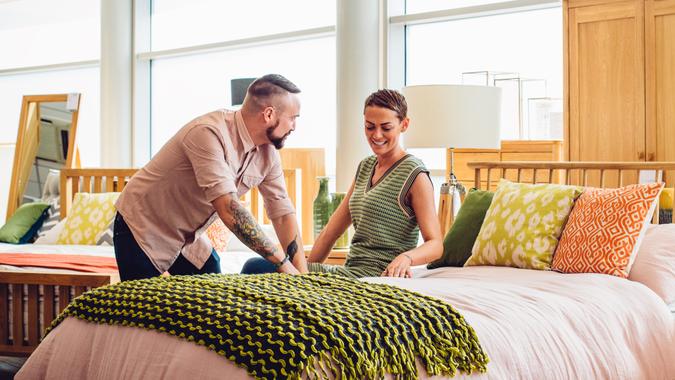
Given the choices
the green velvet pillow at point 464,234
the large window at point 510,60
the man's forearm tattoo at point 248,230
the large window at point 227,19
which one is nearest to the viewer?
the man's forearm tattoo at point 248,230

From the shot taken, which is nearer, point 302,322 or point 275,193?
point 302,322

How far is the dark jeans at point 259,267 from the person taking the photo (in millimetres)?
2762

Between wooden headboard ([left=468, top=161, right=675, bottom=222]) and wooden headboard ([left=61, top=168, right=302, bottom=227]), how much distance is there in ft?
3.88

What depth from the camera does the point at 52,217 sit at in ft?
18.6

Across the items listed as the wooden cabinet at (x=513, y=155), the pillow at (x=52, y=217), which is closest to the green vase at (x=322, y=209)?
the wooden cabinet at (x=513, y=155)

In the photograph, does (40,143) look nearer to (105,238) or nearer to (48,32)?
(48,32)

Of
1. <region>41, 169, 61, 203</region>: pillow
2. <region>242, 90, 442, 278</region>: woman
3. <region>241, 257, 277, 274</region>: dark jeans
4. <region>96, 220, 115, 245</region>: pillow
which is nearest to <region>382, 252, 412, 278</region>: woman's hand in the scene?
<region>242, 90, 442, 278</region>: woman

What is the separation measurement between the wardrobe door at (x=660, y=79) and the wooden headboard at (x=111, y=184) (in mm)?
2116

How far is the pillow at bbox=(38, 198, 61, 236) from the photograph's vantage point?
5.60 m

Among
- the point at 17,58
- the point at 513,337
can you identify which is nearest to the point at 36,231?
the point at 17,58

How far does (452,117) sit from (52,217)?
316cm

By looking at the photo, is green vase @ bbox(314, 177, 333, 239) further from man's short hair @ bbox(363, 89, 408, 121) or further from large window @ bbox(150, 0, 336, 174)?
large window @ bbox(150, 0, 336, 174)

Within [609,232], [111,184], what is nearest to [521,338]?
[609,232]

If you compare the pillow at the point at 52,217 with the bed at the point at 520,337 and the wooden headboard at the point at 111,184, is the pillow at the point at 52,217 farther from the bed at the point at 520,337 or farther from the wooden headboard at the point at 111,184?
the bed at the point at 520,337
